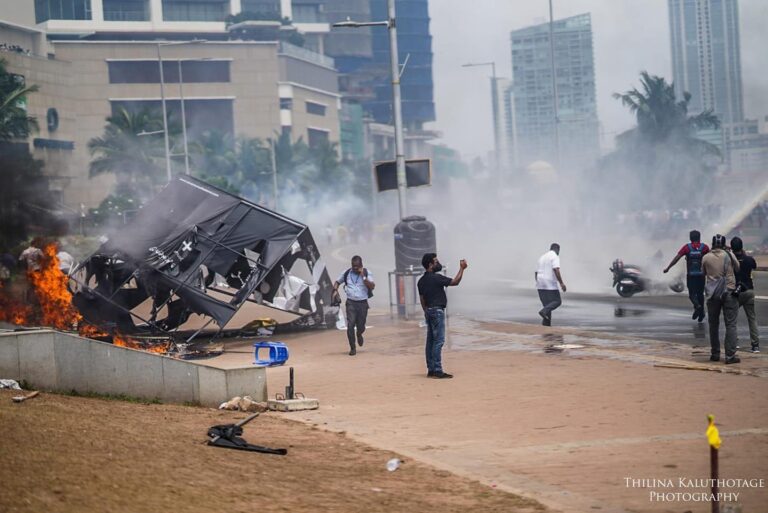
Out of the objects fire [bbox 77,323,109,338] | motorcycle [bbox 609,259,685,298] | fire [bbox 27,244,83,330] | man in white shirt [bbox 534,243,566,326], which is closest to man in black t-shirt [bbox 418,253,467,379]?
man in white shirt [bbox 534,243,566,326]

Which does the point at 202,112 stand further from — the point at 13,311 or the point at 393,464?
the point at 393,464

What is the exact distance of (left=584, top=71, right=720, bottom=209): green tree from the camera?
72.7 m

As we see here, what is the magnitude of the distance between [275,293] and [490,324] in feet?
14.3

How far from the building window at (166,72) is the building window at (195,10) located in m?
23.4

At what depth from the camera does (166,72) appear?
119 meters

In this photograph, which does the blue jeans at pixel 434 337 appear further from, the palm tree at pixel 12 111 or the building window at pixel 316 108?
the building window at pixel 316 108

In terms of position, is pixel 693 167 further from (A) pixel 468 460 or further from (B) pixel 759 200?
(A) pixel 468 460

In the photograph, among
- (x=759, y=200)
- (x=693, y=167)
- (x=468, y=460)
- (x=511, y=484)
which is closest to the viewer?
(x=511, y=484)

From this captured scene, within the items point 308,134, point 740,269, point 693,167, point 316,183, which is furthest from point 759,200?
point 308,134

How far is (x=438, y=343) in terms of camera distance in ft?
49.1

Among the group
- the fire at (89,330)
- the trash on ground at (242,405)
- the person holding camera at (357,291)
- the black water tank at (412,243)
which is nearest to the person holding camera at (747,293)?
the person holding camera at (357,291)

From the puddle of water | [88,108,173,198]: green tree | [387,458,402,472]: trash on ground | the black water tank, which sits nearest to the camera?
[387,458,402,472]: trash on ground

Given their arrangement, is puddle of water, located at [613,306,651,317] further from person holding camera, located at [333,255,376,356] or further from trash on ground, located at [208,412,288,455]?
trash on ground, located at [208,412,288,455]

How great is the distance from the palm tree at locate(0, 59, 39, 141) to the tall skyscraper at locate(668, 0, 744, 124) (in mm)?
46324
